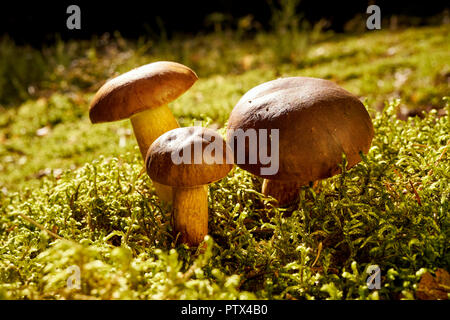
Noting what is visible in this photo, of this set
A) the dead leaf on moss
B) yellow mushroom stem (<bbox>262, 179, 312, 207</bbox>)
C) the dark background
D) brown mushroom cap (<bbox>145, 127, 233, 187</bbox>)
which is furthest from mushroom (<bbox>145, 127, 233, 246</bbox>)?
the dark background

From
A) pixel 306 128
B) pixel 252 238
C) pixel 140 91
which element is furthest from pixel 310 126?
pixel 140 91

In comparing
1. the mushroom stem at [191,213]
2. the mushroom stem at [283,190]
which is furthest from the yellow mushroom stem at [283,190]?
the mushroom stem at [191,213]

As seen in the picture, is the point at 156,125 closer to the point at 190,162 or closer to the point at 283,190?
the point at 190,162

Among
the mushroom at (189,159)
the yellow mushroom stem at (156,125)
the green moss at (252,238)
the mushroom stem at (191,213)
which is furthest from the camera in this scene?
the yellow mushroom stem at (156,125)

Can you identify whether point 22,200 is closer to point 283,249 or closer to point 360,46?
point 283,249

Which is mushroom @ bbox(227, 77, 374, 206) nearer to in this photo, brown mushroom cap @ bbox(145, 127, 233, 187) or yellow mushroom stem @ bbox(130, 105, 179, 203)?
brown mushroom cap @ bbox(145, 127, 233, 187)

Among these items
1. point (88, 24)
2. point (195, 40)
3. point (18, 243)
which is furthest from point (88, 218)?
point (88, 24)

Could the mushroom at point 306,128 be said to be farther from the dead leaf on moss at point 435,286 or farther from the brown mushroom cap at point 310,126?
the dead leaf on moss at point 435,286
